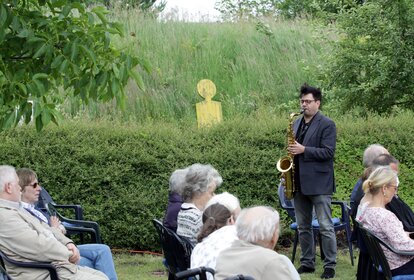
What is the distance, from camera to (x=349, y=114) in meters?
13.2

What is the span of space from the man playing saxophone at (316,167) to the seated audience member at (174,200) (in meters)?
1.75

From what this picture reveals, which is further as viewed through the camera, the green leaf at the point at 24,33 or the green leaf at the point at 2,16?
the green leaf at the point at 24,33

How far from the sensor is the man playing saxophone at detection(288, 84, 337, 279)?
8.80 meters

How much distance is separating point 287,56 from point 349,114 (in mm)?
5541

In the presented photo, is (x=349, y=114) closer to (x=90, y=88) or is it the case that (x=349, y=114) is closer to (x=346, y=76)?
(x=346, y=76)

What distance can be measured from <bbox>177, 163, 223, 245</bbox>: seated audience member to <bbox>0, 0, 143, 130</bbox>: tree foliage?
925 millimetres

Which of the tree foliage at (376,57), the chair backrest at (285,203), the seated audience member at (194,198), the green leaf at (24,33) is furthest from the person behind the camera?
the tree foliage at (376,57)

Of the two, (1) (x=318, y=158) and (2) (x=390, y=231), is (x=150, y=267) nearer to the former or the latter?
(1) (x=318, y=158)

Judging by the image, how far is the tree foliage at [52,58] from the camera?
605 centimetres

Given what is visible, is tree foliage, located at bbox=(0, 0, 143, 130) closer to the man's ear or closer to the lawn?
the man's ear

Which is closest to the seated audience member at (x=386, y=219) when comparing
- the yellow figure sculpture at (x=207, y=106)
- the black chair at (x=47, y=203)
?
the black chair at (x=47, y=203)

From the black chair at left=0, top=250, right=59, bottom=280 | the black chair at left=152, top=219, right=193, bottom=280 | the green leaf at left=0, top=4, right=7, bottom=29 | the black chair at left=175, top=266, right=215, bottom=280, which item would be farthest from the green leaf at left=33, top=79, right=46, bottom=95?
the black chair at left=175, top=266, right=215, bottom=280

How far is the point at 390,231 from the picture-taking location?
6574 mm

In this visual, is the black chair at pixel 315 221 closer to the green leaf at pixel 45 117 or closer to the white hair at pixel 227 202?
the white hair at pixel 227 202
